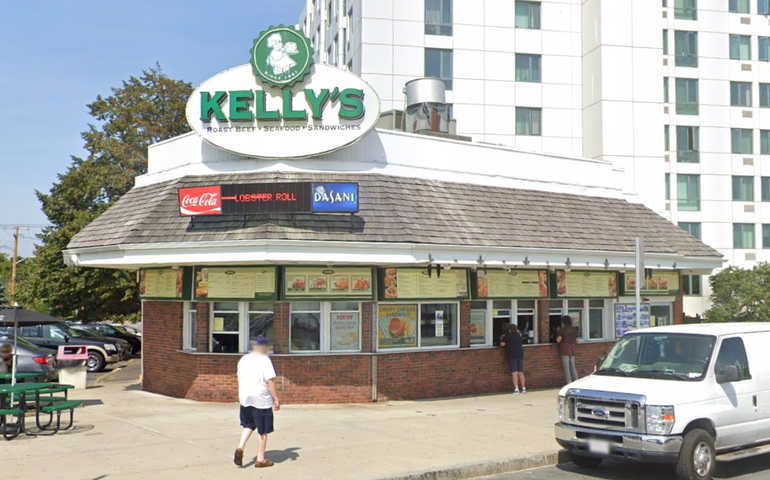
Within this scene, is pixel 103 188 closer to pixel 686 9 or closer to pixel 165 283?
pixel 165 283

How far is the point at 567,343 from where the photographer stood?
18.4 metres

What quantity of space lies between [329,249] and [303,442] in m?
4.37

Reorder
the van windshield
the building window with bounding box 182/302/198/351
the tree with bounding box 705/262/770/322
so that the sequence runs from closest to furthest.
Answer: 1. the van windshield
2. the building window with bounding box 182/302/198/351
3. the tree with bounding box 705/262/770/322

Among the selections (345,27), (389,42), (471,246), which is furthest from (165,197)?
(345,27)

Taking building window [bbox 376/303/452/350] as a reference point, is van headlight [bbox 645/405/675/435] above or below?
below

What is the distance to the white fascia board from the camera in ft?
47.4

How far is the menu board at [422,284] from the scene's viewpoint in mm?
15977

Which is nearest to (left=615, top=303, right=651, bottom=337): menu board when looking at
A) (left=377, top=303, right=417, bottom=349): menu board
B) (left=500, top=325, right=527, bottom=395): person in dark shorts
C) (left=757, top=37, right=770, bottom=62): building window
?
(left=500, top=325, right=527, bottom=395): person in dark shorts

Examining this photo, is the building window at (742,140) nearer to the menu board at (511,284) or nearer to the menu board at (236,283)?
the menu board at (511,284)

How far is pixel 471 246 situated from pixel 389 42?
24088 mm

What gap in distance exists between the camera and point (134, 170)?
3391 cm

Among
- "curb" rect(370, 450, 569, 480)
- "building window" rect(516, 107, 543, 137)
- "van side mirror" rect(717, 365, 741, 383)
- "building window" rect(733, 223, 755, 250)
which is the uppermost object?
"building window" rect(516, 107, 543, 137)

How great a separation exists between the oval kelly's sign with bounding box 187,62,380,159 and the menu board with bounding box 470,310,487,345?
5.02 metres

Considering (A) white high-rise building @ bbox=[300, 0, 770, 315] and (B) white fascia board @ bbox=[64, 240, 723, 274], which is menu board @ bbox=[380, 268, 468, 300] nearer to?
(B) white fascia board @ bbox=[64, 240, 723, 274]
